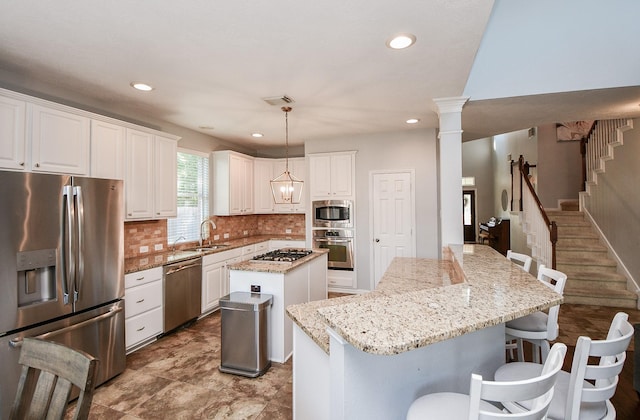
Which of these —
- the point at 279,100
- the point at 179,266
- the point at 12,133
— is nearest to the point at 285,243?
the point at 179,266

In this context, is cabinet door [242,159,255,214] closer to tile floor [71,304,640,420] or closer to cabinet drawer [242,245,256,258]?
cabinet drawer [242,245,256,258]

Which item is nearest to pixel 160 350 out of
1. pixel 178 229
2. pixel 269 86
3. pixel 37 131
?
pixel 178 229

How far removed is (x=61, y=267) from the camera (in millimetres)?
2322

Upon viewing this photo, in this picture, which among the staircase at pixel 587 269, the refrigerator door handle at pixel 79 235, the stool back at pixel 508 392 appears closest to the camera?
the stool back at pixel 508 392

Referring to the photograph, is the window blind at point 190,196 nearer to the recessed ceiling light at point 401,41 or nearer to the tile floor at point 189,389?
the tile floor at point 189,389

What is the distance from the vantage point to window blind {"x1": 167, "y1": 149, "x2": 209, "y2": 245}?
4547mm

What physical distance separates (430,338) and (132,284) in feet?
9.95

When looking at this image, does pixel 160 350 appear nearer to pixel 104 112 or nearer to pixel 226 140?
pixel 104 112

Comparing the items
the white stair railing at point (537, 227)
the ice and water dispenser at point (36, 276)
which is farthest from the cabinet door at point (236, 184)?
the white stair railing at point (537, 227)

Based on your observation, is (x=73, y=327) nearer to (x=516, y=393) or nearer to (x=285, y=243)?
(x=516, y=393)

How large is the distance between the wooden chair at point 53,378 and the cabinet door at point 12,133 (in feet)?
6.22

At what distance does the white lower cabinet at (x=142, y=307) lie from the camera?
9.97 ft

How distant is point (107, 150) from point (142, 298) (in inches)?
60.6

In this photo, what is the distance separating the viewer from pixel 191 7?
1.78 meters
